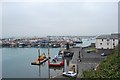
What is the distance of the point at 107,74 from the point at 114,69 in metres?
0.44

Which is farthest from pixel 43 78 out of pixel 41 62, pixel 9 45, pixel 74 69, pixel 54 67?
pixel 9 45

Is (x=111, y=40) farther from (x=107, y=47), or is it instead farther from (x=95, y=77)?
(x=95, y=77)

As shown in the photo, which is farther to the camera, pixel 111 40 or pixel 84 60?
pixel 111 40

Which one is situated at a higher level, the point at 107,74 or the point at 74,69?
the point at 107,74

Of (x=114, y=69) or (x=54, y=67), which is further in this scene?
(x=54, y=67)

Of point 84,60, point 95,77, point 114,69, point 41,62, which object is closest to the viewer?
point 95,77

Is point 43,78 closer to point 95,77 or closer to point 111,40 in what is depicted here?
point 111,40

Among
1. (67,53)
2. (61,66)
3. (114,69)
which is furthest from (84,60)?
(67,53)

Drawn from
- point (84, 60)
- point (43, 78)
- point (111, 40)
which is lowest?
point (43, 78)

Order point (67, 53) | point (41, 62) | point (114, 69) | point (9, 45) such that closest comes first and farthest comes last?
point (114, 69) < point (41, 62) < point (67, 53) < point (9, 45)

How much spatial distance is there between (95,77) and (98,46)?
10.8 meters

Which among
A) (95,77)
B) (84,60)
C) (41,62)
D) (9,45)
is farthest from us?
(9,45)

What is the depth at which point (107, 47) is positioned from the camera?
14242 millimetres

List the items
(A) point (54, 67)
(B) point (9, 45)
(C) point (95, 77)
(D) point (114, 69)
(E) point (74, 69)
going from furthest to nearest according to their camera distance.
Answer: (B) point (9, 45)
(A) point (54, 67)
(E) point (74, 69)
(D) point (114, 69)
(C) point (95, 77)
